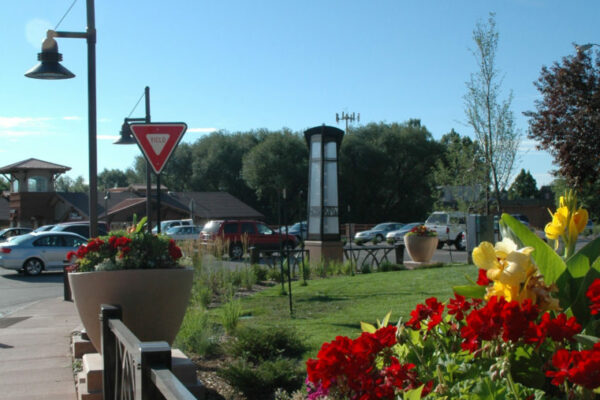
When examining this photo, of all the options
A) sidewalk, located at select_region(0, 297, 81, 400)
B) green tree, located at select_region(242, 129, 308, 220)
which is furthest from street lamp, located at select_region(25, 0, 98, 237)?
green tree, located at select_region(242, 129, 308, 220)

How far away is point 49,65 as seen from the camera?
29.5ft

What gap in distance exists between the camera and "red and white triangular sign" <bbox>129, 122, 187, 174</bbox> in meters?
7.79

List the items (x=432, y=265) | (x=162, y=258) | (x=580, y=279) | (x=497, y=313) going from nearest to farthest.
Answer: (x=497, y=313), (x=580, y=279), (x=162, y=258), (x=432, y=265)

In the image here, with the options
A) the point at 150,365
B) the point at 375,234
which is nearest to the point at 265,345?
the point at 150,365

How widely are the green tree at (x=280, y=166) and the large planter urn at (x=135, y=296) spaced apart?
53.4 m

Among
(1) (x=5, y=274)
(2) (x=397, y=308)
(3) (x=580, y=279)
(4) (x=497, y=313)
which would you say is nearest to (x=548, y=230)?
(3) (x=580, y=279)

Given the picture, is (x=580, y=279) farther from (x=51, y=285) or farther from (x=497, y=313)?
(x=51, y=285)

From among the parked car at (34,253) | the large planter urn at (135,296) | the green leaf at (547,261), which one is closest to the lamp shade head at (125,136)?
the parked car at (34,253)

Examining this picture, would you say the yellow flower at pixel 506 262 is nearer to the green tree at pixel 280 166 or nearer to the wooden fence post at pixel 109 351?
the wooden fence post at pixel 109 351

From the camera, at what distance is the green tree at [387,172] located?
195 feet

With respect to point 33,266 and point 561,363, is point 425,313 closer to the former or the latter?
point 561,363

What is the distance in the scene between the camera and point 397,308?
32.6 feet

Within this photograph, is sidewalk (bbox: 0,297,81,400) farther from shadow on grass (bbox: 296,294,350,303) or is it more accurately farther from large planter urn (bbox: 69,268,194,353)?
shadow on grass (bbox: 296,294,350,303)

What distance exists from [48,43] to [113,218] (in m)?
47.2
